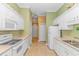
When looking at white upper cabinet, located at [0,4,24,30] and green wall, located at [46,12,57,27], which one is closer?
white upper cabinet, located at [0,4,24,30]

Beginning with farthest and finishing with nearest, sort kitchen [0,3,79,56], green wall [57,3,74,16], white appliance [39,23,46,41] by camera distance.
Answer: white appliance [39,23,46,41] < kitchen [0,3,79,56] < green wall [57,3,74,16]

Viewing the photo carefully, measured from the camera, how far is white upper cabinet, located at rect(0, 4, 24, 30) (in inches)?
78.8

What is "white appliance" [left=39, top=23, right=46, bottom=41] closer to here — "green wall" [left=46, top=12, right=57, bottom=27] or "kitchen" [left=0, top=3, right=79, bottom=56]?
"kitchen" [left=0, top=3, right=79, bottom=56]

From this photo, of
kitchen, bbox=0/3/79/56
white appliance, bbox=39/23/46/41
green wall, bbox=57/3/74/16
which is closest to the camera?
green wall, bbox=57/3/74/16

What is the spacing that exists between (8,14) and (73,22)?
125 centimetres

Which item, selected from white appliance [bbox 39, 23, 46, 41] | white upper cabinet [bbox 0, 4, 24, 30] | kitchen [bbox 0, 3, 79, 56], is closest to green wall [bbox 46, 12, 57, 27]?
kitchen [bbox 0, 3, 79, 56]

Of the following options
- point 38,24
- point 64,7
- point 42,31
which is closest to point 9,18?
point 38,24

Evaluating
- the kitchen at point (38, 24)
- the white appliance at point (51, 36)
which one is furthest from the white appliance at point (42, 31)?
the white appliance at point (51, 36)

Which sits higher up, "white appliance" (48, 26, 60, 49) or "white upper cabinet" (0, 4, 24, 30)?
"white upper cabinet" (0, 4, 24, 30)

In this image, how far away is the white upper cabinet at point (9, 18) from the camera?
200cm

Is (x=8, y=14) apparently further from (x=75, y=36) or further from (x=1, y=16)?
(x=75, y=36)

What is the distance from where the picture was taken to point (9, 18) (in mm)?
2279

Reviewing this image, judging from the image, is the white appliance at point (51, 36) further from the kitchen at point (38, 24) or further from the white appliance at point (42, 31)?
the white appliance at point (42, 31)

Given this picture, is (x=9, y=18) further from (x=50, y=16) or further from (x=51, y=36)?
(x=51, y=36)
